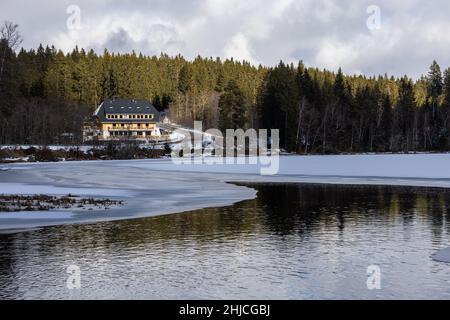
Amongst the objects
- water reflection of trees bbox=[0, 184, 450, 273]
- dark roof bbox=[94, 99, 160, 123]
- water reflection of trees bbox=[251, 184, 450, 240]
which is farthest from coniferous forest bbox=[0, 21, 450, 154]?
water reflection of trees bbox=[0, 184, 450, 273]

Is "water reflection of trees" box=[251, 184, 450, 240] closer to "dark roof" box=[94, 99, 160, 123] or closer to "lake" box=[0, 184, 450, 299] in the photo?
"lake" box=[0, 184, 450, 299]

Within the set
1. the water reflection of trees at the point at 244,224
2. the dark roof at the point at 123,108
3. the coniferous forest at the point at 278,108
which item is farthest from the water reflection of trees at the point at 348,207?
the dark roof at the point at 123,108

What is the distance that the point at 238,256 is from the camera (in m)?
16.2

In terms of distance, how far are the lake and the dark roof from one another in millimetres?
113731

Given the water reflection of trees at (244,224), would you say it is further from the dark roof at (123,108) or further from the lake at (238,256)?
the dark roof at (123,108)

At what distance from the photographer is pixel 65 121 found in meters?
113

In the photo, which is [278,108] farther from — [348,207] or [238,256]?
[238,256]

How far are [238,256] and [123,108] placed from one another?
126066mm

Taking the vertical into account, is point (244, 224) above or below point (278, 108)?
below

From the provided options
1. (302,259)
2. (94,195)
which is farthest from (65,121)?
(302,259)

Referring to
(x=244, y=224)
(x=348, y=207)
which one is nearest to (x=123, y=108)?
(x=348, y=207)

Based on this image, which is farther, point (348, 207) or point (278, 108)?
point (278, 108)

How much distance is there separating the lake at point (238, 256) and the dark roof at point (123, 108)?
114 m

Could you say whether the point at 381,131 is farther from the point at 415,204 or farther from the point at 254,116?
the point at 415,204
